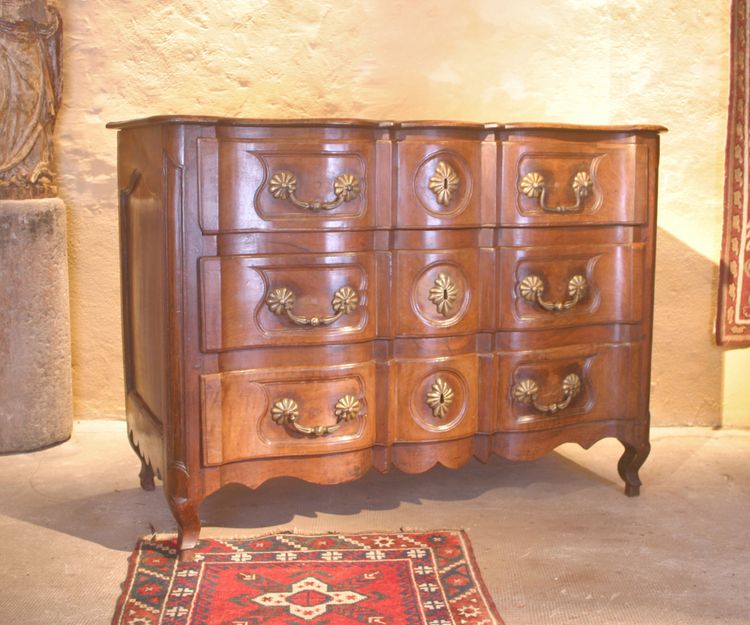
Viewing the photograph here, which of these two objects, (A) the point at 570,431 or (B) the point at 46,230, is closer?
(A) the point at 570,431

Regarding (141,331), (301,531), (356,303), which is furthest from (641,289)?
(141,331)

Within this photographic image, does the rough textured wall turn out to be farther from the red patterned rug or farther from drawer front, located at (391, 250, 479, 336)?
the red patterned rug

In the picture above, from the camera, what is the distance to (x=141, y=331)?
2828 millimetres

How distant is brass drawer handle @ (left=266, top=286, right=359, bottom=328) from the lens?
A: 2.52 metres

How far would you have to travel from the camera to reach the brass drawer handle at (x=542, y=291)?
2.75 metres

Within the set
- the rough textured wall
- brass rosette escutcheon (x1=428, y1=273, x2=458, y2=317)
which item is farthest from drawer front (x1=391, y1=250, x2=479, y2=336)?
the rough textured wall

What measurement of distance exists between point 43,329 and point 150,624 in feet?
4.92

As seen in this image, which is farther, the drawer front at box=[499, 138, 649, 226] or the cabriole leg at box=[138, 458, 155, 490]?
the cabriole leg at box=[138, 458, 155, 490]

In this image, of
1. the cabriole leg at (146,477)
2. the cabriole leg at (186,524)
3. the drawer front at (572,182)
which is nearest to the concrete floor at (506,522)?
the cabriole leg at (146,477)

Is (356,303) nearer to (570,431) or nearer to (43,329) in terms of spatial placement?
(570,431)

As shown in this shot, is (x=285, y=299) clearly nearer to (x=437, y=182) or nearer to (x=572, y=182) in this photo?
(x=437, y=182)

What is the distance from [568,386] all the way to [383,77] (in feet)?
4.31

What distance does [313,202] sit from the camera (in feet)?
8.23

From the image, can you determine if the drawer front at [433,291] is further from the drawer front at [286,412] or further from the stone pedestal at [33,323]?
the stone pedestal at [33,323]
